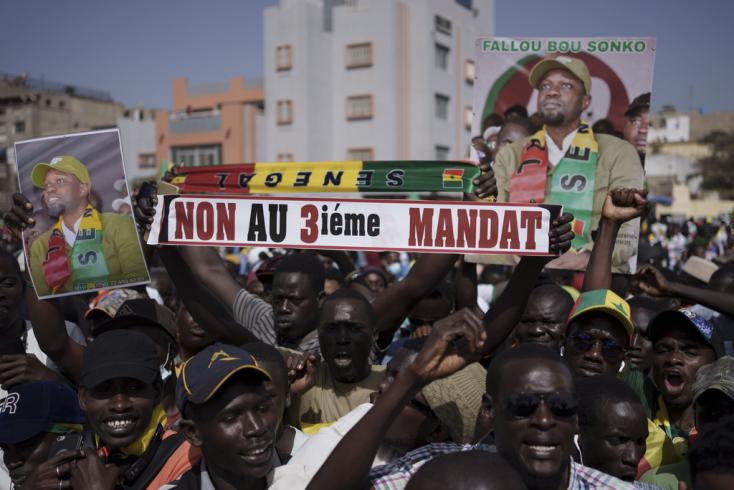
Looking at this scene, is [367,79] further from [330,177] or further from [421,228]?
[421,228]

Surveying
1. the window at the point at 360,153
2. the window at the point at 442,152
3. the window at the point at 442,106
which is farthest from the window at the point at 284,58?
the window at the point at 442,152

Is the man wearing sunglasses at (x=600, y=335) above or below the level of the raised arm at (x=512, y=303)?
below

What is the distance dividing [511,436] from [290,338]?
204 centimetres

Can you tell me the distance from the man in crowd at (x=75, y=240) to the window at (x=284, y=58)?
32146mm

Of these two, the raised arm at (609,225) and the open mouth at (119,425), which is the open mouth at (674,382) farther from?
the open mouth at (119,425)

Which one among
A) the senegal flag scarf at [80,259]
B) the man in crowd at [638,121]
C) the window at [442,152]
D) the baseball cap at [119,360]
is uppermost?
the man in crowd at [638,121]

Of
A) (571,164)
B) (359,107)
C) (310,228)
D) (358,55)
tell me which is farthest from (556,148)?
(358,55)

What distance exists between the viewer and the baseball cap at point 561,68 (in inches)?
180

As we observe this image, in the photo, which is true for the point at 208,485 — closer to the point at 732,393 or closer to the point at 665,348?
the point at 732,393

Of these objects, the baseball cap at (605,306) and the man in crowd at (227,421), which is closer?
the man in crowd at (227,421)

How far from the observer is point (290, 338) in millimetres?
4145

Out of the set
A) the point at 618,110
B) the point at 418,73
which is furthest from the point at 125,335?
the point at 418,73

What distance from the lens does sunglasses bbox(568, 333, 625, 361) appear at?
3473mm

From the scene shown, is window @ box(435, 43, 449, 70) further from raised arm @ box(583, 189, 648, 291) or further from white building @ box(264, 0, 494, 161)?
raised arm @ box(583, 189, 648, 291)
